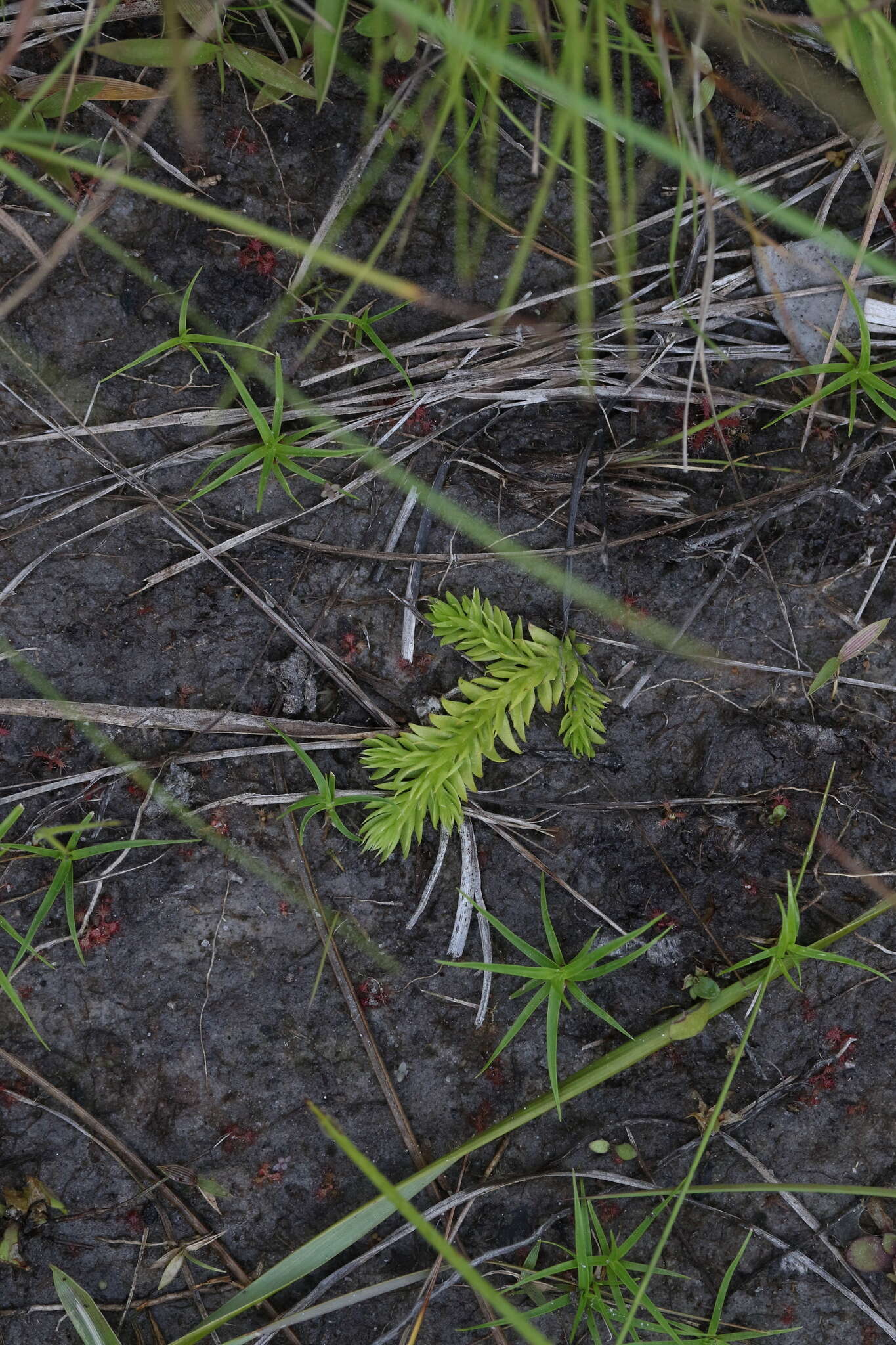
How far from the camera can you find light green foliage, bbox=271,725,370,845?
122 inches

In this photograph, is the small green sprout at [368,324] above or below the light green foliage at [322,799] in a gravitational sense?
above

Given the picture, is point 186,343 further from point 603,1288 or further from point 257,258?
point 603,1288

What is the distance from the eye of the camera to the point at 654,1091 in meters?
3.39

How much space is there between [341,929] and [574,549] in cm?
175

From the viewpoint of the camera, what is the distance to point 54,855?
323 cm

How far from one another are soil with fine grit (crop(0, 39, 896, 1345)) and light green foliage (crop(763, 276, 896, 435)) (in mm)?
218

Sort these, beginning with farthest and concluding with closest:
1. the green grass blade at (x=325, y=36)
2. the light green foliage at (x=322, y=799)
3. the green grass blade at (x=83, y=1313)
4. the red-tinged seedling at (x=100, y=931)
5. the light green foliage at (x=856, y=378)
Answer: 1. the red-tinged seedling at (x=100, y=931)
2. the green grass blade at (x=83, y=1313)
3. the light green foliage at (x=322, y=799)
4. the light green foliage at (x=856, y=378)
5. the green grass blade at (x=325, y=36)

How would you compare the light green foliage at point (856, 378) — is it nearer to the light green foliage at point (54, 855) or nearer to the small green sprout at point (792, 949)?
the small green sprout at point (792, 949)

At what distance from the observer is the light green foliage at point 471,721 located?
10.5ft

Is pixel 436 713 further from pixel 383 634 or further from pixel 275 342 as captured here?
pixel 275 342

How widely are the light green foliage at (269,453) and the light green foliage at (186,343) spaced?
0.27 ft

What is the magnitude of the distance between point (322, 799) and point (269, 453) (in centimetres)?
127

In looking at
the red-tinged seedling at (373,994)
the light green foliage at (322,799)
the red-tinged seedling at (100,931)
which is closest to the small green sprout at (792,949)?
the red-tinged seedling at (373,994)

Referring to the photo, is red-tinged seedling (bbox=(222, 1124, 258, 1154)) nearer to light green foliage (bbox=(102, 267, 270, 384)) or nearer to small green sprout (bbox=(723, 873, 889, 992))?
small green sprout (bbox=(723, 873, 889, 992))
